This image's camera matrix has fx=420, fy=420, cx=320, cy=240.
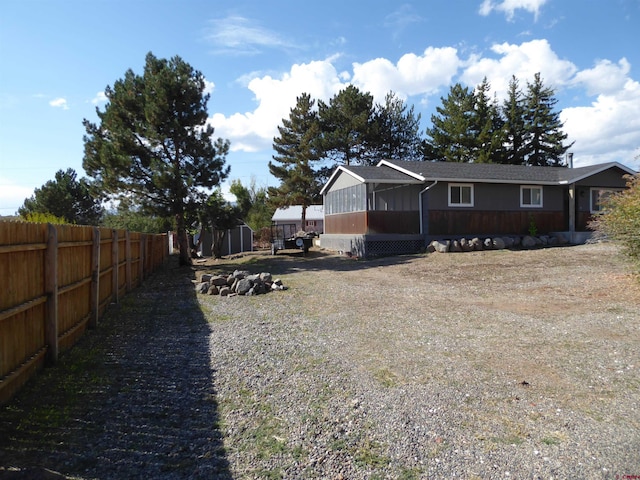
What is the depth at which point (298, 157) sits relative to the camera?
33.9 meters

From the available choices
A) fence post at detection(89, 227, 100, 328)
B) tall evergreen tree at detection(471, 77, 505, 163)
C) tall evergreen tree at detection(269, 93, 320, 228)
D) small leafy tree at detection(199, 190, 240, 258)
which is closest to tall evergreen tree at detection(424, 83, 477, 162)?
tall evergreen tree at detection(471, 77, 505, 163)

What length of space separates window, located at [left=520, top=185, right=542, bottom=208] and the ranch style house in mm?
49

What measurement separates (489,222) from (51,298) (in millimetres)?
18403

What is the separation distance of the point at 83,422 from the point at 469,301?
Result: 7102 millimetres

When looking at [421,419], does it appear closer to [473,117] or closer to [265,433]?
[265,433]

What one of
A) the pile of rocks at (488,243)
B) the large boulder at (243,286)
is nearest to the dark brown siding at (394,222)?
the pile of rocks at (488,243)

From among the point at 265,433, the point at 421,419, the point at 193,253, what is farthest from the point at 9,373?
the point at 193,253

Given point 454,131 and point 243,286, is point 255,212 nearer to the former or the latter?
point 454,131

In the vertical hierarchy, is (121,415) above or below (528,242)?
below

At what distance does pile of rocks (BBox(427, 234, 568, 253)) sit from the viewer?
1751 cm

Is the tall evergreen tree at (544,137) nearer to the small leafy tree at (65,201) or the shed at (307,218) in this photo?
the shed at (307,218)

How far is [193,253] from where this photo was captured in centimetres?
2612

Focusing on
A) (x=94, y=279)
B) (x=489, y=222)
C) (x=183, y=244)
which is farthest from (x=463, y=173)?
(x=94, y=279)

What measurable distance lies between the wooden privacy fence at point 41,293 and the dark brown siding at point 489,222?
1496 centimetres
